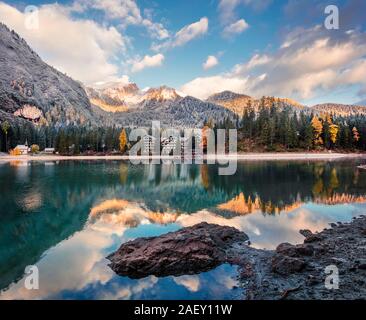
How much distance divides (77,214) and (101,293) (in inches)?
681

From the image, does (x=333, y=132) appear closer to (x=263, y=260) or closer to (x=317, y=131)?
(x=317, y=131)

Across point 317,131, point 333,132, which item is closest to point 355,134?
point 333,132

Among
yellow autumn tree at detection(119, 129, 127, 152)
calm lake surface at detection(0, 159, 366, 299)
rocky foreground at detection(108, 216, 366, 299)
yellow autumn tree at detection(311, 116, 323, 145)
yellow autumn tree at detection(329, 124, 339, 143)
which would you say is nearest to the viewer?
rocky foreground at detection(108, 216, 366, 299)

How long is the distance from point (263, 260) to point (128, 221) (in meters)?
13.9

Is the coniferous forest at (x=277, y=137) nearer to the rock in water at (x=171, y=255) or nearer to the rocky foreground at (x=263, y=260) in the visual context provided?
the rocky foreground at (x=263, y=260)

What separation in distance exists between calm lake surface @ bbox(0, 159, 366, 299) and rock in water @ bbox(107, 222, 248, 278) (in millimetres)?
562

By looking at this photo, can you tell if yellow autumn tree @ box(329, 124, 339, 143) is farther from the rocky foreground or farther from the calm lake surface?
the rocky foreground

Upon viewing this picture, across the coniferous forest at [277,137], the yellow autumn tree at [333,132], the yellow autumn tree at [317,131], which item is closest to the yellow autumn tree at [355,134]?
the coniferous forest at [277,137]

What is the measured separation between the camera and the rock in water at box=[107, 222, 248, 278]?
570 inches

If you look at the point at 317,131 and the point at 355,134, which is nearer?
the point at 317,131

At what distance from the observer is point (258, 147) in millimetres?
126000

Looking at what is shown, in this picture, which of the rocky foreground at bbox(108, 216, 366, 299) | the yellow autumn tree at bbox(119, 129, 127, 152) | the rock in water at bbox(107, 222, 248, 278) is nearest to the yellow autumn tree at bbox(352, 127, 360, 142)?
the yellow autumn tree at bbox(119, 129, 127, 152)

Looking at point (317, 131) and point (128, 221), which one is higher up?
point (317, 131)

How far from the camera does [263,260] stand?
15.2 m
